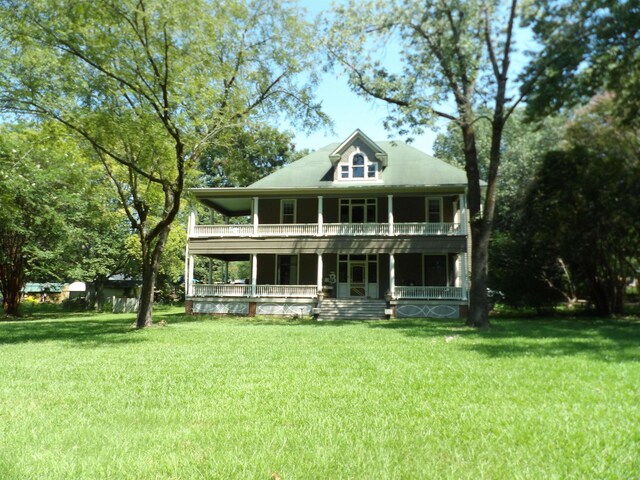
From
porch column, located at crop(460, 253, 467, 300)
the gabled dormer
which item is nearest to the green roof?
the gabled dormer

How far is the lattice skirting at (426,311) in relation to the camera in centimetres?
2277

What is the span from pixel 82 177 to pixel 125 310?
17200mm

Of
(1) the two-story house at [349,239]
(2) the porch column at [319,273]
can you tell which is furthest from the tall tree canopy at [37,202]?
(2) the porch column at [319,273]

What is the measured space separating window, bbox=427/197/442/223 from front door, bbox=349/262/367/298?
4163mm

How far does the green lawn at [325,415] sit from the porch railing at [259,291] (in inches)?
564

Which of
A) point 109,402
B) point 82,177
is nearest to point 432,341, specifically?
point 109,402

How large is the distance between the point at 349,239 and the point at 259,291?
5141 mm

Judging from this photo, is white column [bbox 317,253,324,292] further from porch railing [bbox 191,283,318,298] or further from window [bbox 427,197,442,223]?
window [bbox 427,197,442,223]

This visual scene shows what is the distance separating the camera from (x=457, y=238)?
76.9ft

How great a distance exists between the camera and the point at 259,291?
974 inches

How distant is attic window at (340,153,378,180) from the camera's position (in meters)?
25.4

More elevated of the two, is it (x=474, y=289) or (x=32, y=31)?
(x=32, y=31)

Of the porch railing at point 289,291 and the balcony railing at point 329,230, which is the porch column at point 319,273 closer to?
the porch railing at point 289,291

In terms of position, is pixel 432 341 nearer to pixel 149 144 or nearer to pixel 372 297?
pixel 149 144
